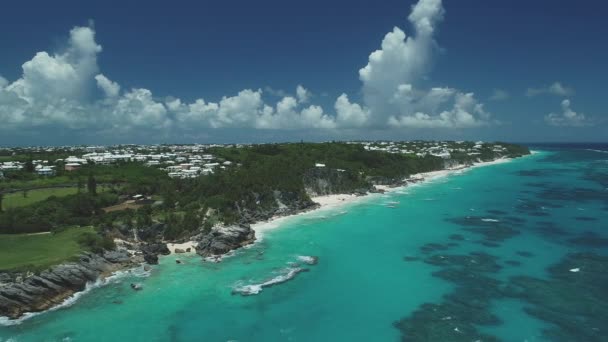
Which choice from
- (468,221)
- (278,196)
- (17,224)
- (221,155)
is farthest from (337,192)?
(17,224)

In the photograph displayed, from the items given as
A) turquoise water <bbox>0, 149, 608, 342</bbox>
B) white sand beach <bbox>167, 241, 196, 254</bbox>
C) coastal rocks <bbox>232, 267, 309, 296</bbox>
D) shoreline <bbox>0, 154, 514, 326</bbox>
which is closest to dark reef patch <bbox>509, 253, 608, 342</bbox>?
turquoise water <bbox>0, 149, 608, 342</bbox>

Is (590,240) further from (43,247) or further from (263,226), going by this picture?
(43,247)

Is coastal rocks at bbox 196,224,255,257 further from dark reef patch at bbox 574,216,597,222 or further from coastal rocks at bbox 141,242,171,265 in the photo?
dark reef patch at bbox 574,216,597,222

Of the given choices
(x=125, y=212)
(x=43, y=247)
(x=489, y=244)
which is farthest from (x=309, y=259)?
(x=43, y=247)

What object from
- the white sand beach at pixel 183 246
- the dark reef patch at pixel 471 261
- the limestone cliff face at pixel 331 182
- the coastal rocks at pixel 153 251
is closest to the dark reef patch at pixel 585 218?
the dark reef patch at pixel 471 261

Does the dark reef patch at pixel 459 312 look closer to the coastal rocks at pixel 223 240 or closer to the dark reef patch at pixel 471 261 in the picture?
the dark reef patch at pixel 471 261

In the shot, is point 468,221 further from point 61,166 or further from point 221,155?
point 61,166
